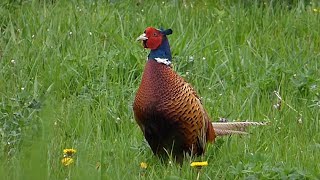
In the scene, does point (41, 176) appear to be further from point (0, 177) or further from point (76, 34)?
point (76, 34)

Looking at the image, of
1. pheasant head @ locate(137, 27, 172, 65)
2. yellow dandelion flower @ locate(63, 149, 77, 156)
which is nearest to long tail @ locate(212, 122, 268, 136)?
pheasant head @ locate(137, 27, 172, 65)

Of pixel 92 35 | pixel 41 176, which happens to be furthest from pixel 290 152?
pixel 41 176

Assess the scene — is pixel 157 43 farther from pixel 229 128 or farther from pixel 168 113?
pixel 229 128

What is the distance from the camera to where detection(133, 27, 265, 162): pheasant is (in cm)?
479

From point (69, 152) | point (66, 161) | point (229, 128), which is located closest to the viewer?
point (66, 161)

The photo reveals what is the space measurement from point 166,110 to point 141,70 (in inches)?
59.0

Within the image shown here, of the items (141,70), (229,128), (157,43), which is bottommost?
(229,128)

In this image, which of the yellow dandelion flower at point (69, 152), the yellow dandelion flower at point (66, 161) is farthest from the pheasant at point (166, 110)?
the yellow dandelion flower at point (66, 161)

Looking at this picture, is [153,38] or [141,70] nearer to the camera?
[153,38]

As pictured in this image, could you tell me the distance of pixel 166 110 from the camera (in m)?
4.77

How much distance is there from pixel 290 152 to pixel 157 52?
95 centimetres

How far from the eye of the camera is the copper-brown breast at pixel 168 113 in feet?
15.7

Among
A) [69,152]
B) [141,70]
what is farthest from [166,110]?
[141,70]

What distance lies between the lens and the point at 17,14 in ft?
23.0
